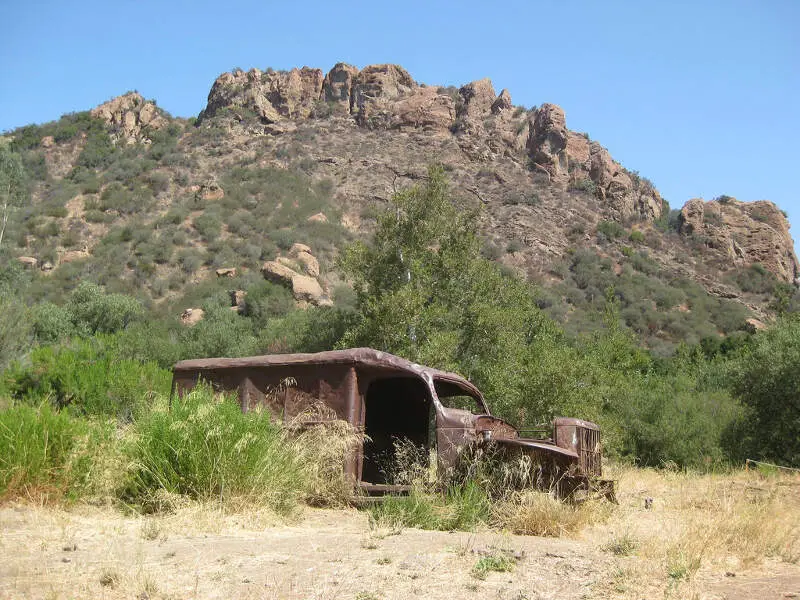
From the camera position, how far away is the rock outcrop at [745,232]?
49.5 meters

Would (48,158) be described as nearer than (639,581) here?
No

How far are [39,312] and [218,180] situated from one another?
21.5 metres

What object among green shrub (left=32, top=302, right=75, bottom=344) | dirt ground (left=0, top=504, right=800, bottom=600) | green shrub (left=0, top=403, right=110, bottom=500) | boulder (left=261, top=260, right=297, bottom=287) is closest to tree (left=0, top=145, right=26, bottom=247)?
green shrub (left=32, top=302, right=75, bottom=344)

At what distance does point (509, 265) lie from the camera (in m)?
40.8

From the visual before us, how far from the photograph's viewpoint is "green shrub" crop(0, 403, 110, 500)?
685 cm

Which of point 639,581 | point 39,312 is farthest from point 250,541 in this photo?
point 39,312

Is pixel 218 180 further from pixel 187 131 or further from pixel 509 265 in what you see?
pixel 509 265

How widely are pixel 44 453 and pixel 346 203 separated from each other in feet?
130

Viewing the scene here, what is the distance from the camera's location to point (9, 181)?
27.1 metres

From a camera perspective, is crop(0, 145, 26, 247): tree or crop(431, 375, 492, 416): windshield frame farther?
crop(0, 145, 26, 247): tree

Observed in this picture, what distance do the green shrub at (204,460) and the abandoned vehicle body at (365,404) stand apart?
1.12 metres

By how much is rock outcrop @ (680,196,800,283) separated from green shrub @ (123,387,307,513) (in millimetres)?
48450

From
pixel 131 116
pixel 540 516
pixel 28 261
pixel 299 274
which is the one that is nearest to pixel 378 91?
pixel 131 116

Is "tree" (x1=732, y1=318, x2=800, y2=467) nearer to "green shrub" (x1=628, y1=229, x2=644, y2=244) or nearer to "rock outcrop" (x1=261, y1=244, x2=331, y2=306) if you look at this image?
"rock outcrop" (x1=261, y1=244, x2=331, y2=306)
